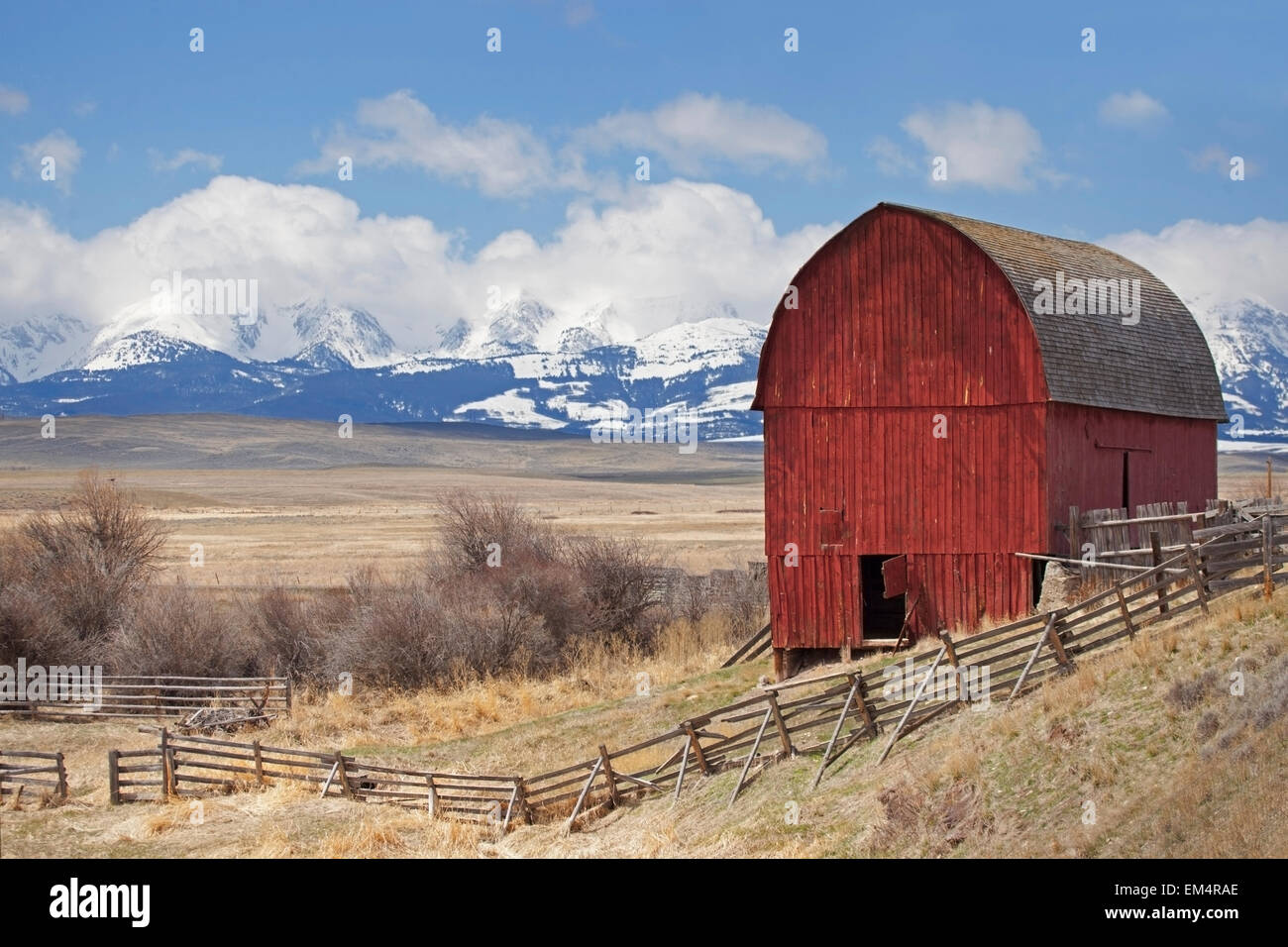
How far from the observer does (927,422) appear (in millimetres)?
28891

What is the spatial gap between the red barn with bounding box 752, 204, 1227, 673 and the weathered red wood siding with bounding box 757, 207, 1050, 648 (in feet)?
0.09

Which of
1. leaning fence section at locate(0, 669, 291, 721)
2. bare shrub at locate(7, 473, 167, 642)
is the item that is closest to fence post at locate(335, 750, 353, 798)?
leaning fence section at locate(0, 669, 291, 721)

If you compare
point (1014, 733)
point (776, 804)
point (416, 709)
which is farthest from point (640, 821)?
point (416, 709)

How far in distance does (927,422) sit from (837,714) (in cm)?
763

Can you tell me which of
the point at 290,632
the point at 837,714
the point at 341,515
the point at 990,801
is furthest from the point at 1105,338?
the point at 341,515

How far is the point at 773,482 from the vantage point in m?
29.8

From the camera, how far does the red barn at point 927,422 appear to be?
28.2 m

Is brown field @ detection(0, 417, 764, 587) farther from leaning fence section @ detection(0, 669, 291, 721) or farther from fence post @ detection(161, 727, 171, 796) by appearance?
fence post @ detection(161, 727, 171, 796)

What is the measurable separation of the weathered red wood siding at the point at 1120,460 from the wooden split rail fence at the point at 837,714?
3404mm

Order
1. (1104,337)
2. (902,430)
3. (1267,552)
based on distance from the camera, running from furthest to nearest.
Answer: (1104,337) → (902,430) → (1267,552)

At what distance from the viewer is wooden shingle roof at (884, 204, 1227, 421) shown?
28.6 meters

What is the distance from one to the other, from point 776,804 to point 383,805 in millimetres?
8218

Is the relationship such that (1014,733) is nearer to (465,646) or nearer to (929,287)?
(929,287)

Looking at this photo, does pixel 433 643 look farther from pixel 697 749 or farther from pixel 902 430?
pixel 697 749
